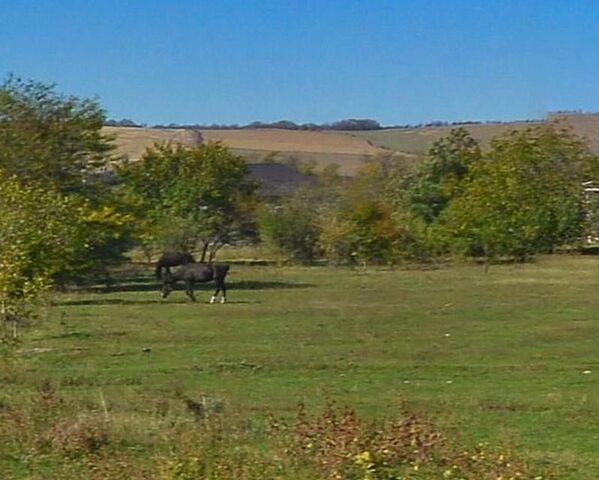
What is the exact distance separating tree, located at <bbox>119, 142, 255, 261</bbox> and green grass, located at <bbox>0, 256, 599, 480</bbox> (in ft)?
81.0

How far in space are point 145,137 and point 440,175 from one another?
45715 mm

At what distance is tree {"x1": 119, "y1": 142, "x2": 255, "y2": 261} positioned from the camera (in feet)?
251

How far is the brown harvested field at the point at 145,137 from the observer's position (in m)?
117

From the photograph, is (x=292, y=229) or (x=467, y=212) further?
(x=292, y=229)

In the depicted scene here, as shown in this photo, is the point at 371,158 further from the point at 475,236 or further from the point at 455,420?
the point at 455,420

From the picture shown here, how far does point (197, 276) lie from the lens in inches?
1875

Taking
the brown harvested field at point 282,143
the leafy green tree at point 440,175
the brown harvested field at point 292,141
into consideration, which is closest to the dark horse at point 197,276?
the leafy green tree at point 440,175

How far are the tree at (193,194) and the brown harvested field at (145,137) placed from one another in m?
24.0

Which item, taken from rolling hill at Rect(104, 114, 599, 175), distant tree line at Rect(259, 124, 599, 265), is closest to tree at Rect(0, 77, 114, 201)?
distant tree line at Rect(259, 124, 599, 265)

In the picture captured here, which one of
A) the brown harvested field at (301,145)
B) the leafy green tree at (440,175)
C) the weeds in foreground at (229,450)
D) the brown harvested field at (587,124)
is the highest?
the brown harvested field at (587,124)

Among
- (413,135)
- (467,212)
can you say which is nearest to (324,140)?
(413,135)

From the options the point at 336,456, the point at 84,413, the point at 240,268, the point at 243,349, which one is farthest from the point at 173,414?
the point at 240,268

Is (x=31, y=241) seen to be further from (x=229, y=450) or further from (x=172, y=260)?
(x=172, y=260)

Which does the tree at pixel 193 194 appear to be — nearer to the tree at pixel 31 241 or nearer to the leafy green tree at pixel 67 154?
the leafy green tree at pixel 67 154
